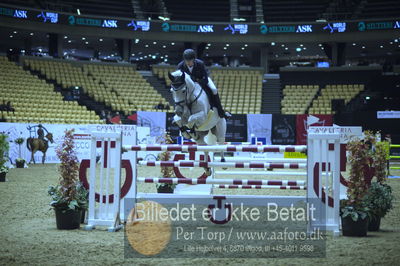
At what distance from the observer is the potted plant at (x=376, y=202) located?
5.71m

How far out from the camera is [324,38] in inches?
1220

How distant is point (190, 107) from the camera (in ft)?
23.1

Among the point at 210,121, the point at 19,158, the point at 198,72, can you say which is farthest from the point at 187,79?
the point at 19,158

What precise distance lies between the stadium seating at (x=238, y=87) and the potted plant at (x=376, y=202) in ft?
69.7

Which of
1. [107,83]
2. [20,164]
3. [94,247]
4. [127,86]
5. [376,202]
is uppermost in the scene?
[107,83]

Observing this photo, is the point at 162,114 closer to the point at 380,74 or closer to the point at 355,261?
the point at 380,74

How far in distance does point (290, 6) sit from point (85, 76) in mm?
15087

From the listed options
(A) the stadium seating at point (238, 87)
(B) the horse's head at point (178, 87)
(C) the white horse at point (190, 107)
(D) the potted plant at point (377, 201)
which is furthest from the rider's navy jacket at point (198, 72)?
(A) the stadium seating at point (238, 87)

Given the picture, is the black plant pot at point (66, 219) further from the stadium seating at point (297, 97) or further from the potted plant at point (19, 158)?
the stadium seating at point (297, 97)

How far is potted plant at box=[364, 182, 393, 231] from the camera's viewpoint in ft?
18.7

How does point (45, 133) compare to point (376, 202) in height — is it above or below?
above

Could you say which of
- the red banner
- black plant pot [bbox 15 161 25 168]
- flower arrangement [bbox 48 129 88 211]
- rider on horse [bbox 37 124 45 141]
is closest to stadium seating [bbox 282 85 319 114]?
the red banner

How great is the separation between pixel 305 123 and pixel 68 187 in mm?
19472

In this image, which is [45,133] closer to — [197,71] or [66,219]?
[197,71]
